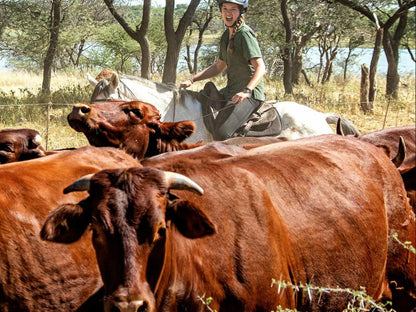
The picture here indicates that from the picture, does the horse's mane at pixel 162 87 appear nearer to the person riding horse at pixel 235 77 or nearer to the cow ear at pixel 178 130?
the person riding horse at pixel 235 77

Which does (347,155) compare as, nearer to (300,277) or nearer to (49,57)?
(300,277)

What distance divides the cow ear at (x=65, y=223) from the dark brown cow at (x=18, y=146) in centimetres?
258

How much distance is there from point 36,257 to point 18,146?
6.83ft

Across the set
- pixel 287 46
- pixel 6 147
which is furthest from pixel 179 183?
pixel 287 46

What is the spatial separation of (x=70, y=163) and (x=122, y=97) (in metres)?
4.47

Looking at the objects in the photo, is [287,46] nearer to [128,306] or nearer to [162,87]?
[162,87]

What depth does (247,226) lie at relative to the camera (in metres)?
3.55

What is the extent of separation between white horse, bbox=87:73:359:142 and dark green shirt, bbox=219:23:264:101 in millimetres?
559

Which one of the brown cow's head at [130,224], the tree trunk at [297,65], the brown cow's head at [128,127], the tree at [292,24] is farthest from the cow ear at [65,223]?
the tree trunk at [297,65]

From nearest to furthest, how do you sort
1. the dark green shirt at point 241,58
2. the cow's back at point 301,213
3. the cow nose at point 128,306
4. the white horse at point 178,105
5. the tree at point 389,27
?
the cow nose at point 128,306 < the cow's back at point 301,213 < the dark green shirt at point 241,58 < the white horse at point 178,105 < the tree at point 389,27

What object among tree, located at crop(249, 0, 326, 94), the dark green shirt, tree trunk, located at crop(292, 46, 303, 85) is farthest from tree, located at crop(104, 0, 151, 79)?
tree trunk, located at crop(292, 46, 303, 85)

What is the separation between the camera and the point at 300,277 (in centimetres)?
387

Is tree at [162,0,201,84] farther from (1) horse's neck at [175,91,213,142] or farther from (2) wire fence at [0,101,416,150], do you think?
(1) horse's neck at [175,91,213,142]

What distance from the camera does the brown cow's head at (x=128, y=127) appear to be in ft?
18.5
